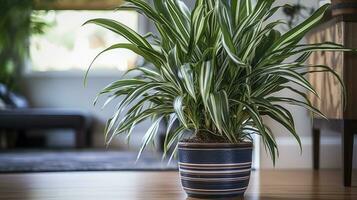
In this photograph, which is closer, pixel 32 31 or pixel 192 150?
pixel 192 150

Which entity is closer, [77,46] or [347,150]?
[347,150]

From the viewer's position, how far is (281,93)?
112 inches

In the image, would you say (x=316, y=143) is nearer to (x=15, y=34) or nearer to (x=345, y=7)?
(x=345, y=7)

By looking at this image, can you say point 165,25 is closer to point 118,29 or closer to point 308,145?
point 118,29

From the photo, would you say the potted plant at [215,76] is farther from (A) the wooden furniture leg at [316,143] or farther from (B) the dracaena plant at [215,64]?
(A) the wooden furniture leg at [316,143]

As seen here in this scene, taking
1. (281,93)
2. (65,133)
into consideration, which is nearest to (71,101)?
(65,133)

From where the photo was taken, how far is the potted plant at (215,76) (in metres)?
1.75

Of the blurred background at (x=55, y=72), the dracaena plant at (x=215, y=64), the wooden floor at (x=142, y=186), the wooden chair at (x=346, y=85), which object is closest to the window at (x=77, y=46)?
the blurred background at (x=55, y=72)

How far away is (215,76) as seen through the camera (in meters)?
1.75

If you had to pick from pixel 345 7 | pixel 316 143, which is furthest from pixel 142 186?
pixel 345 7

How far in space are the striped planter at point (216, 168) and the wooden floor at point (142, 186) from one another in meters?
0.11

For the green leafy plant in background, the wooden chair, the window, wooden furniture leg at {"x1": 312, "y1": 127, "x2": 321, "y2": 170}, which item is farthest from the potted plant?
the window

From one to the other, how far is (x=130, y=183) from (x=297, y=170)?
0.96 metres

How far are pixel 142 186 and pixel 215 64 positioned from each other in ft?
2.35
